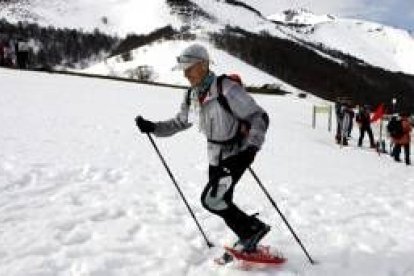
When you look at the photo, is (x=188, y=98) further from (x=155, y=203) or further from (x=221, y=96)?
(x=155, y=203)

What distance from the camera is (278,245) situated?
9227 millimetres

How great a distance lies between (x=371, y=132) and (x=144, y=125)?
2181cm

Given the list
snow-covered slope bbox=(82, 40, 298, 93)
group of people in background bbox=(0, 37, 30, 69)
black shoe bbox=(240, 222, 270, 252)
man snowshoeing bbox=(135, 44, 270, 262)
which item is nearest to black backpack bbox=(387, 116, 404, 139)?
black shoe bbox=(240, 222, 270, 252)

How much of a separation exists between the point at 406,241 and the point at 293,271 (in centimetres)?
251

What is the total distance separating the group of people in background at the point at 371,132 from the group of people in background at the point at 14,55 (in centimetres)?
1650

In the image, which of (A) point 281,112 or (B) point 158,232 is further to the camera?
(A) point 281,112

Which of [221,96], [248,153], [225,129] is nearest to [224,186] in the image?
[248,153]

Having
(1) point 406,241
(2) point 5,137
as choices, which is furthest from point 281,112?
(1) point 406,241

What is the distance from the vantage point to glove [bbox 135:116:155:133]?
8.33 meters

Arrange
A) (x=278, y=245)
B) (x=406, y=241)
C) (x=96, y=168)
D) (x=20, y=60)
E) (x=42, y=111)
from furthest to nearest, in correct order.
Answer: (x=20, y=60)
(x=42, y=111)
(x=96, y=168)
(x=406, y=241)
(x=278, y=245)

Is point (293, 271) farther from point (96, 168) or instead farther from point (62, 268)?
point (96, 168)

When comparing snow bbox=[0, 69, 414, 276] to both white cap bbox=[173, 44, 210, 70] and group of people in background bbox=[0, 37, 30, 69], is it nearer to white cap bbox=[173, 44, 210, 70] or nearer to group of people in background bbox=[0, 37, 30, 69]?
white cap bbox=[173, 44, 210, 70]

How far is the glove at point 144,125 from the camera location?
8.33 m

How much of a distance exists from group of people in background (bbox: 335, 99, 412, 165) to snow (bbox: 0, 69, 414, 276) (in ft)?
6.19
